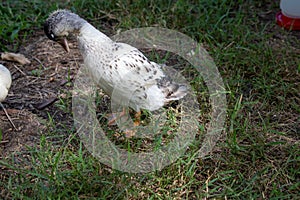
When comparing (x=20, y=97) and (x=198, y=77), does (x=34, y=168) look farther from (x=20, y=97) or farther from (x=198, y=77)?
(x=198, y=77)

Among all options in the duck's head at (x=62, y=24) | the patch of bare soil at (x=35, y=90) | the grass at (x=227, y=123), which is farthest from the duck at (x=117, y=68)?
the patch of bare soil at (x=35, y=90)

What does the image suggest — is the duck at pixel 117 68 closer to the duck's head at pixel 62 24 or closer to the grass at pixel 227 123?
the duck's head at pixel 62 24

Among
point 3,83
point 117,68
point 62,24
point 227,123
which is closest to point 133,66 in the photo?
point 117,68

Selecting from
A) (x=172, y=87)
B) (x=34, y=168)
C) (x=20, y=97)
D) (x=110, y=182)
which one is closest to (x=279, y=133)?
(x=172, y=87)

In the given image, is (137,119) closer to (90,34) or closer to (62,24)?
(90,34)

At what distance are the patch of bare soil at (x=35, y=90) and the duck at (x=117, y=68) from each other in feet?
2.04

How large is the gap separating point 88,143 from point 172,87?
0.83 meters

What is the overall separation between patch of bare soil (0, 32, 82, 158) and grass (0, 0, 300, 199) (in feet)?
0.31

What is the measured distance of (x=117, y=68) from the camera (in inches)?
145

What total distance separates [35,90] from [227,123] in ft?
5.91

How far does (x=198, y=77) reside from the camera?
177 inches

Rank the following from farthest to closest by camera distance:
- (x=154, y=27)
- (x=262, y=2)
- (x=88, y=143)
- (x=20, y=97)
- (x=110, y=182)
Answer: (x=262, y=2)
(x=154, y=27)
(x=20, y=97)
(x=88, y=143)
(x=110, y=182)

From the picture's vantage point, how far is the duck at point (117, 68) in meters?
3.70

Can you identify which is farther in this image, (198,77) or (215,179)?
(198,77)
